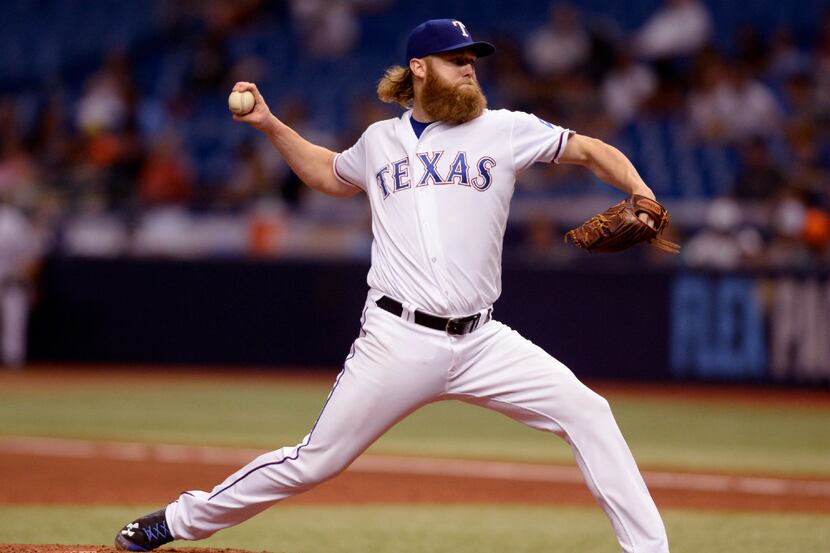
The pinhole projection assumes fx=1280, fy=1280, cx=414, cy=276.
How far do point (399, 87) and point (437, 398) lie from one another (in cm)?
122

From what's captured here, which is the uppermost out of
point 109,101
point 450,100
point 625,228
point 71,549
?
point 109,101

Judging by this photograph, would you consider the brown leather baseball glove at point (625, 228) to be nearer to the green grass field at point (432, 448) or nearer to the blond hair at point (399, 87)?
the blond hair at point (399, 87)

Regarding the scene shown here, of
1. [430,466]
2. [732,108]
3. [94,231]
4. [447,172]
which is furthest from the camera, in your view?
[94,231]

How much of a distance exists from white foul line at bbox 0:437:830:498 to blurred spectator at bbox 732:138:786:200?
5078mm

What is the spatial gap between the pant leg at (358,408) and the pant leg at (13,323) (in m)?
10.8

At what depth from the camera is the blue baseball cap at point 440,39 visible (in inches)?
185

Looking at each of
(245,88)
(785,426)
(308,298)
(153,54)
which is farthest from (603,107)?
(245,88)

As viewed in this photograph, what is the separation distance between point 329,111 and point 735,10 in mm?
5392

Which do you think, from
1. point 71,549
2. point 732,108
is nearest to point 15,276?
point 732,108

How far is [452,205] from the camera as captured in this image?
15.1ft

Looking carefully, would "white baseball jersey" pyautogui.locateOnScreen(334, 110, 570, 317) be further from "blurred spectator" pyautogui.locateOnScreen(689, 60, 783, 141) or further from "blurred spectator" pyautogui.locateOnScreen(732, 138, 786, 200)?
"blurred spectator" pyautogui.locateOnScreen(689, 60, 783, 141)

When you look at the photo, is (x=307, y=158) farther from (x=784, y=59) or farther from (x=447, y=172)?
(x=784, y=59)

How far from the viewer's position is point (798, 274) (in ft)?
42.5

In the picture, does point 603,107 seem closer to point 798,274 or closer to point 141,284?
point 798,274
